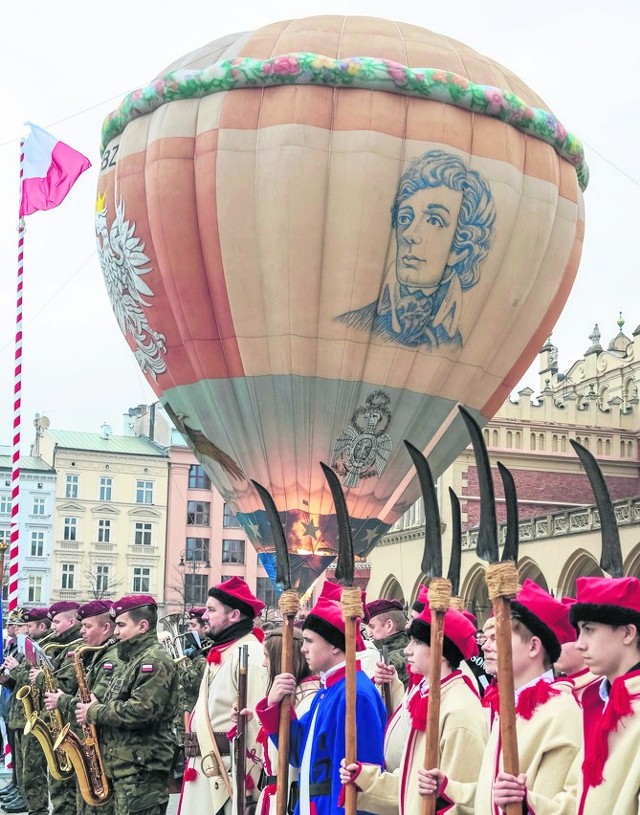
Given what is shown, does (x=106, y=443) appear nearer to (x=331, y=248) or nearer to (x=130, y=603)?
(x=331, y=248)

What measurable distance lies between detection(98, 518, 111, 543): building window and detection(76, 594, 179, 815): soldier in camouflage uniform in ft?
181

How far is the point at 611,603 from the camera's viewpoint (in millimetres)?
4578

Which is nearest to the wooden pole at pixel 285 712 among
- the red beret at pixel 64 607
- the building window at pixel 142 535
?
the red beret at pixel 64 607

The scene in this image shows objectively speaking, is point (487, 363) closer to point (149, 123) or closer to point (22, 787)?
point (149, 123)

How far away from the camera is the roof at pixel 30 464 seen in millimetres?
62884

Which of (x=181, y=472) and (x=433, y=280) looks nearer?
(x=433, y=280)

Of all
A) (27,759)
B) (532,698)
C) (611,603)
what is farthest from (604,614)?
(27,759)

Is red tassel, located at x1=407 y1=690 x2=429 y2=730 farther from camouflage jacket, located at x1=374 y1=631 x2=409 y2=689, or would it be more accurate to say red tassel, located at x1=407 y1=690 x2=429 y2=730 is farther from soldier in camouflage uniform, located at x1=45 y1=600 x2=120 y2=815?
soldier in camouflage uniform, located at x1=45 y1=600 x2=120 y2=815

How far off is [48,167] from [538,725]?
15.8 meters

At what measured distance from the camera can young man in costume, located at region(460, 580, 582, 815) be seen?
474 cm

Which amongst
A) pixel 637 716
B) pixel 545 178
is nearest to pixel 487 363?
pixel 545 178

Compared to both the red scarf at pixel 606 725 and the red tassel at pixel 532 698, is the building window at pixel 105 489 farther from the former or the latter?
the red scarf at pixel 606 725

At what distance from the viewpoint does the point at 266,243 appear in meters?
15.7

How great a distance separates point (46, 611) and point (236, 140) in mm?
6289
